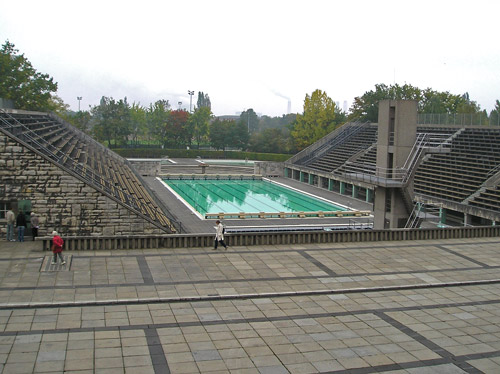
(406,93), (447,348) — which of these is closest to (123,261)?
(447,348)

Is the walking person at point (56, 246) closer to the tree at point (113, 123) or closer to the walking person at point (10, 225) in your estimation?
the walking person at point (10, 225)

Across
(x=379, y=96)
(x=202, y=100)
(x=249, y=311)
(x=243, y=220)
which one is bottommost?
(x=243, y=220)

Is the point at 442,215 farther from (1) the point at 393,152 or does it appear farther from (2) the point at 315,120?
(2) the point at 315,120

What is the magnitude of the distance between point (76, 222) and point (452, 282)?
42.7 ft

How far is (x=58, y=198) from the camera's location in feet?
66.7

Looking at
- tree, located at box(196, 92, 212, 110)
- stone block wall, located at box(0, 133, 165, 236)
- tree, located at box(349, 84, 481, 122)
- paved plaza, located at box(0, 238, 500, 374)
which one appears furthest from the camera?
tree, located at box(196, 92, 212, 110)

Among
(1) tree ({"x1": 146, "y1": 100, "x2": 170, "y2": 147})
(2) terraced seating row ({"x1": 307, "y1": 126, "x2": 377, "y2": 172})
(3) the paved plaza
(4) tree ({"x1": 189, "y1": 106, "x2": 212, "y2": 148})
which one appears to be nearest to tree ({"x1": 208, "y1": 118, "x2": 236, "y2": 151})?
(4) tree ({"x1": 189, "y1": 106, "x2": 212, "y2": 148})

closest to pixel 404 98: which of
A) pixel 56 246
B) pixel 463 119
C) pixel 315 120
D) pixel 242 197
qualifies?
pixel 315 120

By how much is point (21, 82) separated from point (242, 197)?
20.2 metres

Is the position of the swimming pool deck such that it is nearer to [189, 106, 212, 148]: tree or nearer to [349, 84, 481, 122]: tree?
[349, 84, 481, 122]: tree

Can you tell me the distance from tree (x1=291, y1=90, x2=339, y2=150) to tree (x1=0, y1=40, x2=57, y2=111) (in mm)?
29840

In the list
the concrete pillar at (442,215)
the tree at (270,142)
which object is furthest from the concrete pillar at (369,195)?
the tree at (270,142)

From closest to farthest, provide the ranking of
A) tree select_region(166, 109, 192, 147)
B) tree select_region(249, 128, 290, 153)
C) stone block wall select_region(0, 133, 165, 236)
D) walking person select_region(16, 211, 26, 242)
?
walking person select_region(16, 211, 26, 242) < stone block wall select_region(0, 133, 165, 236) < tree select_region(249, 128, 290, 153) < tree select_region(166, 109, 192, 147)

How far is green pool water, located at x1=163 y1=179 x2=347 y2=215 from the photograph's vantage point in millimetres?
39431
